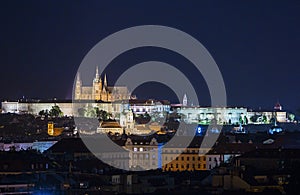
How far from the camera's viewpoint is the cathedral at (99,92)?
137 metres

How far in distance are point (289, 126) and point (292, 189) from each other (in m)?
87.2

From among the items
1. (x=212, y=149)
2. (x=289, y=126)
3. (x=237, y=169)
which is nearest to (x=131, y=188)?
(x=237, y=169)

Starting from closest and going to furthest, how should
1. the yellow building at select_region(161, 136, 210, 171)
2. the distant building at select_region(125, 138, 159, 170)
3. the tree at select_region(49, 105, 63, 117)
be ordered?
the yellow building at select_region(161, 136, 210, 171) < the distant building at select_region(125, 138, 159, 170) < the tree at select_region(49, 105, 63, 117)

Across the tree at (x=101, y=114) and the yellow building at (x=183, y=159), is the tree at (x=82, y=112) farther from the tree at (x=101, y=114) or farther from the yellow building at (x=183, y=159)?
the yellow building at (x=183, y=159)

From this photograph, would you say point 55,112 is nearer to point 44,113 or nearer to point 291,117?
point 44,113

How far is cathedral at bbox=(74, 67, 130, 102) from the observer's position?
13712 centimetres

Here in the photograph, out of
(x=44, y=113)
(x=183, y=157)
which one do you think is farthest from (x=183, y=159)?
(x=44, y=113)

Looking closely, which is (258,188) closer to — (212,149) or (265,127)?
(212,149)

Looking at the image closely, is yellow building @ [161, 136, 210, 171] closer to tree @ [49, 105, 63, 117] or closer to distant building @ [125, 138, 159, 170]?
distant building @ [125, 138, 159, 170]

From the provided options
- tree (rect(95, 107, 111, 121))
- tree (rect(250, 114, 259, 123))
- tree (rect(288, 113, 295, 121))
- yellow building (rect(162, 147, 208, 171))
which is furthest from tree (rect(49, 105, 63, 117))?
yellow building (rect(162, 147, 208, 171))

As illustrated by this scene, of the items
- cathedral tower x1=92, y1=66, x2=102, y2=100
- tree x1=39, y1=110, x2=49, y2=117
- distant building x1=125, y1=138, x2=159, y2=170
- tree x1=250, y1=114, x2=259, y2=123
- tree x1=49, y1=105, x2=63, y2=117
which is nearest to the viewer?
distant building x1=125, y1=138, x2=159, y2=170

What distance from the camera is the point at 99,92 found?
138375 mm

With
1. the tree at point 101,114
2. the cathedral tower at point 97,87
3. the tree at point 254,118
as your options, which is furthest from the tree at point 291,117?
the tree at point 101,114

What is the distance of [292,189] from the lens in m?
33.5
